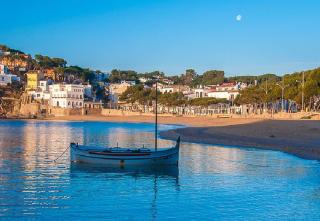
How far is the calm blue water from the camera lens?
15945mm

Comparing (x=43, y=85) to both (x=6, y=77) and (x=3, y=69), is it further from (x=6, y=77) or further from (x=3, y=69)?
(x=3, y=69)

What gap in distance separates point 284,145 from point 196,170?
14005 mm

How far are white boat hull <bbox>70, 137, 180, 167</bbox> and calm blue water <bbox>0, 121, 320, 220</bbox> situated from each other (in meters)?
0.79

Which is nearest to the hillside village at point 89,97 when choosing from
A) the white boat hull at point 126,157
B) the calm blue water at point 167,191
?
the white boat hull at point 126,157

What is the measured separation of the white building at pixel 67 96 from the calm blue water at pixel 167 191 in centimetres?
12780

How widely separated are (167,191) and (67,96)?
13956cm

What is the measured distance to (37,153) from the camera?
34.9 meters

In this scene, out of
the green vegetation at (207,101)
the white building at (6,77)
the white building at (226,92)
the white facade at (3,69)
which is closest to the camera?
the green vegetation at (207,101)

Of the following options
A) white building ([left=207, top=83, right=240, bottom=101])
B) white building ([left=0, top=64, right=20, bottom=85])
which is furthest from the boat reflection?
white building ([left=0, top=64, right=20, bottom=85])

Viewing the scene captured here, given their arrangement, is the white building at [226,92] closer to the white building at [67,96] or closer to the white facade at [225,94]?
the white facade at [225,94]

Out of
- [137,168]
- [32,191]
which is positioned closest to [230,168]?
[137,168]

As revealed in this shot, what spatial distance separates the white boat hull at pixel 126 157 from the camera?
26.9 m

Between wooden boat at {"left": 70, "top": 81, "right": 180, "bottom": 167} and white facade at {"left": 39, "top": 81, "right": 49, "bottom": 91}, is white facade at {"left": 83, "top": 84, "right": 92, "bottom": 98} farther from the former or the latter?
wooden boat at {"left": 70, "top": 81, "right": 180, "bottom": 167}

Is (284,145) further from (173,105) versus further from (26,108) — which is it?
(26,108)
